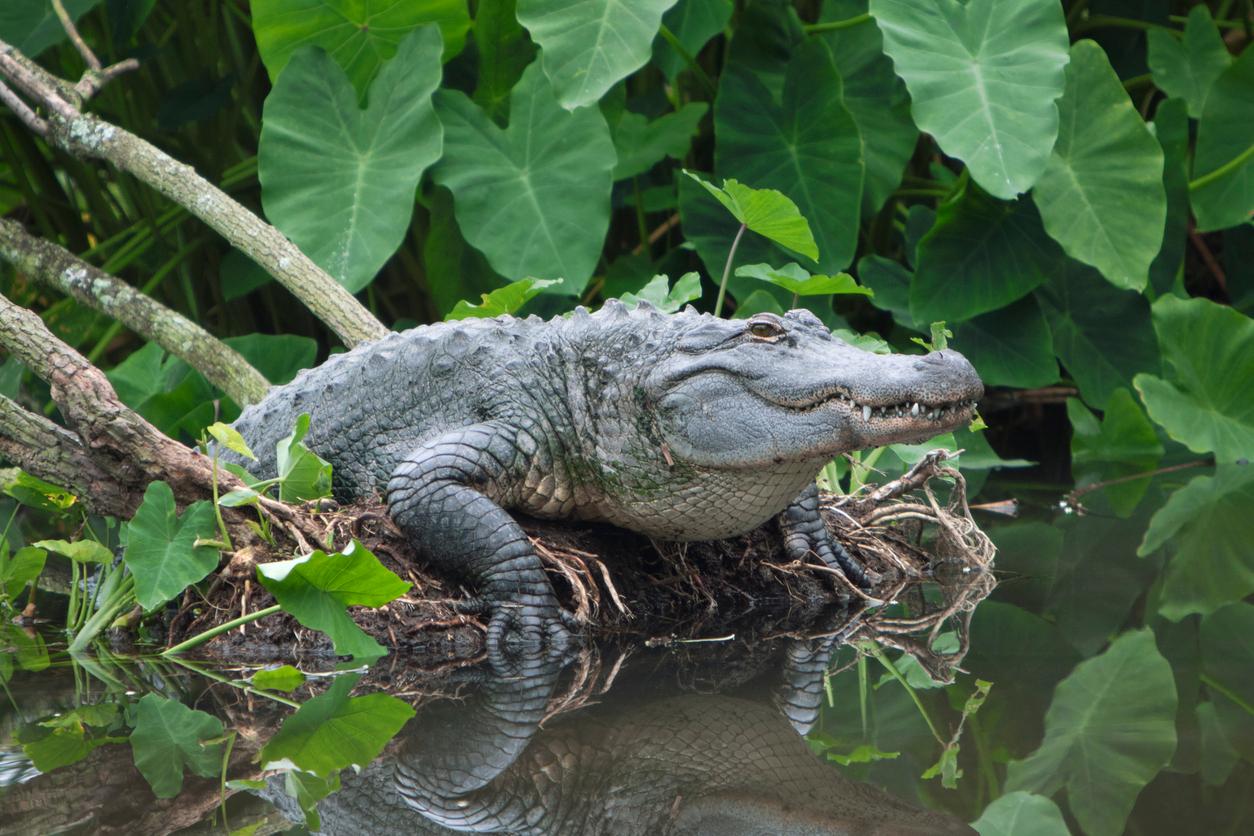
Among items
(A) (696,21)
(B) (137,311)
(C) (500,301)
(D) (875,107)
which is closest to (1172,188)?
A: (D) (875,107)

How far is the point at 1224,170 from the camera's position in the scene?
7.07 m

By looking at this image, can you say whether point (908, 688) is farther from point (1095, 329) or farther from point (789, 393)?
point (1095, 329)

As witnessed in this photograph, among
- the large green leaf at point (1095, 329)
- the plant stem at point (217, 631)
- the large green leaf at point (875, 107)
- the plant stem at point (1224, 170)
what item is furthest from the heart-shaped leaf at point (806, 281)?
the plant stem at point (1224, 170)

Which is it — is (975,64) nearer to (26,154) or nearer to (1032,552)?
(1032,552)

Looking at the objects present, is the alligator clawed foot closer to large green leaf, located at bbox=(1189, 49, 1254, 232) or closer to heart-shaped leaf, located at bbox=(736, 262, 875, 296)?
heart-shaped leaf, located at bbox=(736, 262, 875, 296)

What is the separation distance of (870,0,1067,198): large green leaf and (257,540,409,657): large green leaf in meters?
3.05

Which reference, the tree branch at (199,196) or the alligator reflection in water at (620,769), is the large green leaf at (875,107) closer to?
the tree branch at (199,196)

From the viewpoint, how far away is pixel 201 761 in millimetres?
2490

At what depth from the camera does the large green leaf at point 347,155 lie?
508 cm

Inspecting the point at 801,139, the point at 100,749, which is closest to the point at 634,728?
the point at 100,749

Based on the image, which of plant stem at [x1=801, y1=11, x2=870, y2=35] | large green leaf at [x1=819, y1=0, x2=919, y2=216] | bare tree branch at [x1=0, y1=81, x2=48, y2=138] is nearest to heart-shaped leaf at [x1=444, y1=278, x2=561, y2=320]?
bare tree branch at [x1=0, y1=81, x2=48, y2=138]

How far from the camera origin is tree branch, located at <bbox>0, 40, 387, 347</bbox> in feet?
16.2

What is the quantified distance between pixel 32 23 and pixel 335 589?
4.67 metres

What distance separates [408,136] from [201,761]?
10.6 ft
